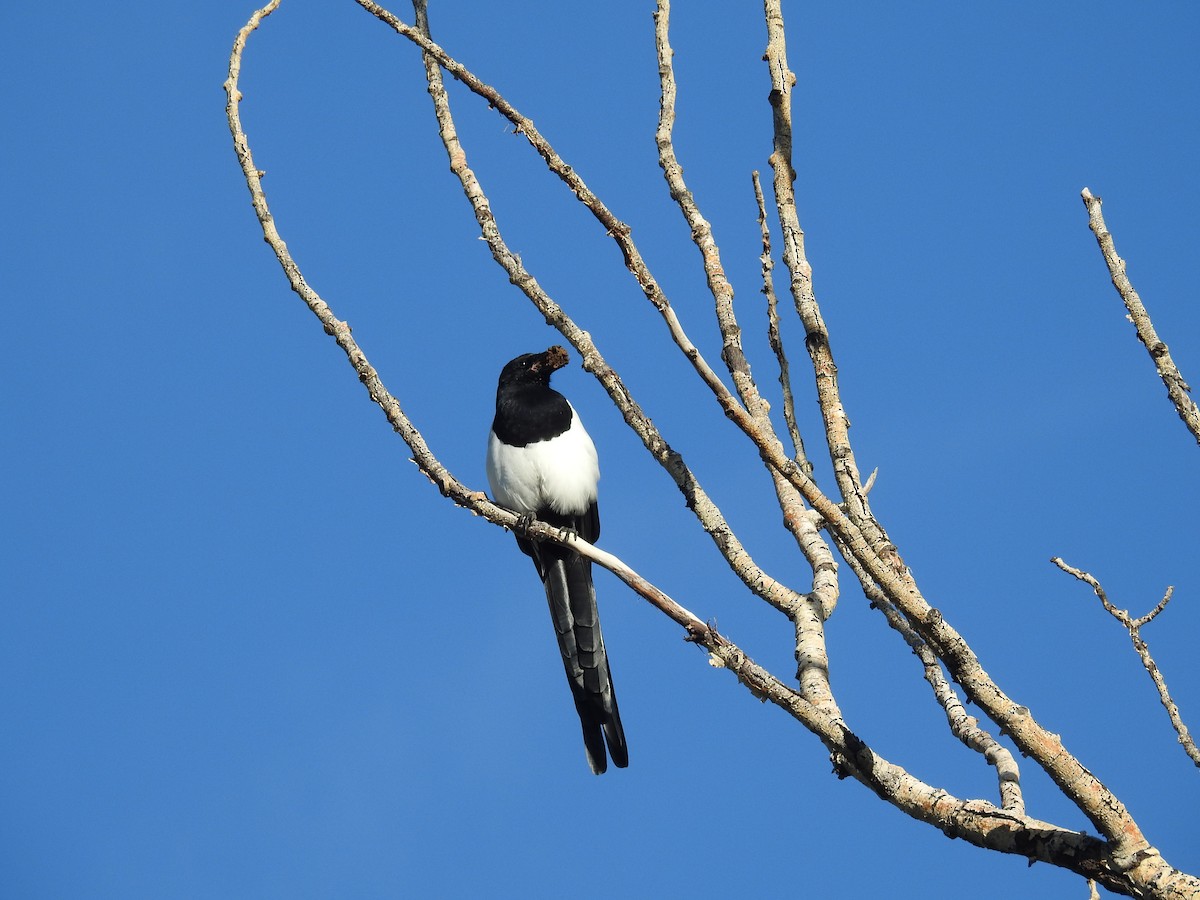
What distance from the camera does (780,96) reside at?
4.05 meters

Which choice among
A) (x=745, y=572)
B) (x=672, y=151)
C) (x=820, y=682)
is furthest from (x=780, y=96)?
→ (x=820, y=682)

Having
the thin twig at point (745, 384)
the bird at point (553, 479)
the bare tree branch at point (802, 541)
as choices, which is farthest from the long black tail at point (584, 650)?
the thin twig at point (745, 384)

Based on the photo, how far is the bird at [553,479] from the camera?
19.6ft

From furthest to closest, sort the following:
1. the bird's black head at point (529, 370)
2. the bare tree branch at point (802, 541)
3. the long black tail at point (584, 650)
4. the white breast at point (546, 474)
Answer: the bird's black head at point (529, 370) < the white breast at point (546, 474) < the long black tail at point (584, 650) < the bare tree branch at point (802, 541)

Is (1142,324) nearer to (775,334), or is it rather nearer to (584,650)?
(775,334)

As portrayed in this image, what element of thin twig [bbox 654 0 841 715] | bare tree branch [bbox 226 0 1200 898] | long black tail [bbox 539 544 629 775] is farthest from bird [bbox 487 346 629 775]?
thin twig [bbox 654 0 841 715]

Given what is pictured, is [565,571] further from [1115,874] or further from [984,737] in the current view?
[1115,874]

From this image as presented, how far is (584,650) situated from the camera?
587 cm

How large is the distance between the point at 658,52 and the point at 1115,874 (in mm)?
3040

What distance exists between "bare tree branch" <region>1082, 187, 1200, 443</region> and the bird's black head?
3576mm

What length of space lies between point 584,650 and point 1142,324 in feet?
11.0

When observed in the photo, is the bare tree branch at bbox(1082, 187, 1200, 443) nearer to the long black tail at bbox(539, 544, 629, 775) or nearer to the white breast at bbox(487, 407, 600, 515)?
the long black tail at bbox(539, 544, 629, 775)

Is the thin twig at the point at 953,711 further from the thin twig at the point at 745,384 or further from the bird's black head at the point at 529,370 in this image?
the bird's black head at the point at 529,370

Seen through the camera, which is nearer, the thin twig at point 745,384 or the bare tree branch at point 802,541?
the bare tree branch at point 802,541
